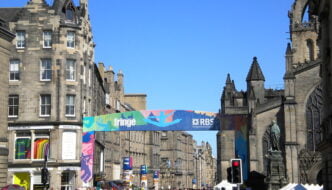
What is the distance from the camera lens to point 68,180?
43406 mm

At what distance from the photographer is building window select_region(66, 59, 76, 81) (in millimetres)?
43969

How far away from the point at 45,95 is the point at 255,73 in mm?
31348

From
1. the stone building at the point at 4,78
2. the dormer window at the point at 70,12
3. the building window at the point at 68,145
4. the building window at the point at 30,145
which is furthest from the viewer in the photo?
the dormer window at the point at 70,12

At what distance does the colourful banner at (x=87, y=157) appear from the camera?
143ft

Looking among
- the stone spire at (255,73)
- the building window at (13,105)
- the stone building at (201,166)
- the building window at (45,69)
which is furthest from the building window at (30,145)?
the stone building at (201,166)

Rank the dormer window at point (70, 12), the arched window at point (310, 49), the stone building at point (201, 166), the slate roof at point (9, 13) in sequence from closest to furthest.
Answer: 1. the dormer window at point (70, 12)
2. the slate roof at point (9, 13)
3. the arched window at point (310, 49)
4. the stone building at point (201, 166)

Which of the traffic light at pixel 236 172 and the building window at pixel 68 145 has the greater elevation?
the building window at pixel 68 145

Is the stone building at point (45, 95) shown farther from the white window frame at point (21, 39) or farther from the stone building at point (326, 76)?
the stone building at point (326, 76)

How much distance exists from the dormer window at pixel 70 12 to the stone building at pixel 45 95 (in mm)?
747

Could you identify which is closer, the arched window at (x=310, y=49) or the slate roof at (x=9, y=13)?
the slate roof at (x=9, y=13)

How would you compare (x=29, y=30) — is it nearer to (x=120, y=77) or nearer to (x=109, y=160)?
(x=109, y=160)

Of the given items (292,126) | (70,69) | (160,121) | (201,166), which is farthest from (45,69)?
(201,166)

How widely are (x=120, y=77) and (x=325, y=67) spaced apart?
5429 centimetres

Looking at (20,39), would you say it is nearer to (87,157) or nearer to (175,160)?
(87,157)
